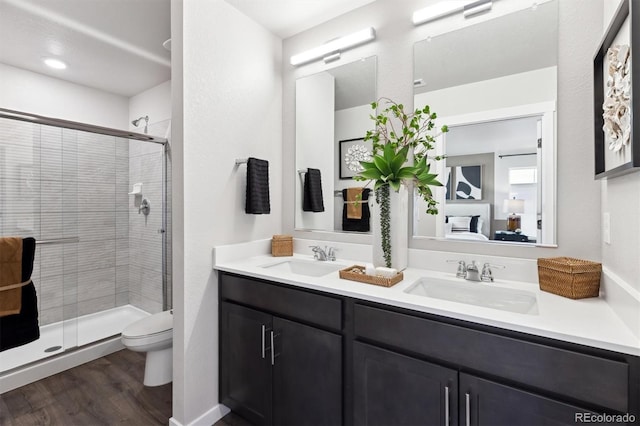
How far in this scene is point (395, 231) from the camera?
1596 millimetres

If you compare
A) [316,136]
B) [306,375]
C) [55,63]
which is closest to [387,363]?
[306,375]

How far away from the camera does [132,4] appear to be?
193 centimetres

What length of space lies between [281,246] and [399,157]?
1.04 meters

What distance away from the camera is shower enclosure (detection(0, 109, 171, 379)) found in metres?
2.55

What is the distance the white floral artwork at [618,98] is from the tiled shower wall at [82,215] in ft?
10.8

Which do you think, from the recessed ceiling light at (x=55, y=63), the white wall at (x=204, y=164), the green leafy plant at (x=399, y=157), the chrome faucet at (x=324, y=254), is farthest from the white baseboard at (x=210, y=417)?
the recessed ceiling light at (x=55, y=63)

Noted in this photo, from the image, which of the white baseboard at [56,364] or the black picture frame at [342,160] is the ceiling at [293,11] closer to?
the black picture frame at [342,160]

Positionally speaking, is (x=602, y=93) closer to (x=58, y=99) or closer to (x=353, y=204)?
(x=353, y=204)

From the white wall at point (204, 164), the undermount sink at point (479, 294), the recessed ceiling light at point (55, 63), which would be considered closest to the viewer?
the undermount sink at point (479, 294)

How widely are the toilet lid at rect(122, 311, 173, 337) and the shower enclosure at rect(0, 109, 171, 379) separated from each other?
754 millimetres

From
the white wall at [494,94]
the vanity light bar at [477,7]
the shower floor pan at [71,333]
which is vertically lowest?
the shower floor pan at [71,333]

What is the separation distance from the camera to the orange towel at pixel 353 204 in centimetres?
200

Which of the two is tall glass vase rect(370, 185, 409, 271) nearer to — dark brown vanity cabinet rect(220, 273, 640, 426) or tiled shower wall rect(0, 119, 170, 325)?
dark brown vanity cabinet rect(220, 273, 640, 426)

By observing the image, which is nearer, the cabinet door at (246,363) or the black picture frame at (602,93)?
the black picture frame at (602,93)
